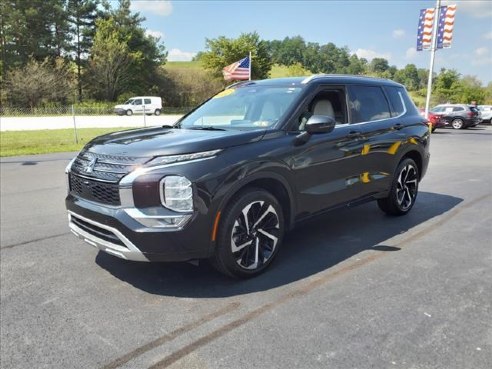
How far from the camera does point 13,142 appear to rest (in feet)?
53.2

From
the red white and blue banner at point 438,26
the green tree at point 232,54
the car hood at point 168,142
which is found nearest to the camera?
the car hood at point 168,142

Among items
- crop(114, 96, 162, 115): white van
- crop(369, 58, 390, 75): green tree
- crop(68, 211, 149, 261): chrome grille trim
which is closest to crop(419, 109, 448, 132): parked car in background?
crop(114, 96, 162, 115): white van

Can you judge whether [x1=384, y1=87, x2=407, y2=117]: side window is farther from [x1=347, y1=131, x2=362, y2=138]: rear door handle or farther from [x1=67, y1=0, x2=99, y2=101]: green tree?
[x1=67, y1=0, x2=99, y2=101]: green tree

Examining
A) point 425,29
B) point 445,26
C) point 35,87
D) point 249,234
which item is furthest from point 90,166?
point 35,87

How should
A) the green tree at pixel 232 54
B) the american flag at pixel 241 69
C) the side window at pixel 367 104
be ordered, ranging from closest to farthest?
the side window at pixel 367 104 → the american flag at pixel 241 69 → the green tree at pixel 232 54

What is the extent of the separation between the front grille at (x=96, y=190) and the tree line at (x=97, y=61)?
144 ft

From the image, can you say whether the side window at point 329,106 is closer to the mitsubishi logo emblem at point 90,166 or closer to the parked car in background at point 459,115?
the mitsubishi logo emblem at point 90,166

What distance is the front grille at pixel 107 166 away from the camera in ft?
10.9

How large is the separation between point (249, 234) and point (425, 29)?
2511cm

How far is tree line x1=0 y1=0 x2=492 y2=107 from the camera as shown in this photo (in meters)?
44.9

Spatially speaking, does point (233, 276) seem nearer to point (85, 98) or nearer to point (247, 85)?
point (247, 85)

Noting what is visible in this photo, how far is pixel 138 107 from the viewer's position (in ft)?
139

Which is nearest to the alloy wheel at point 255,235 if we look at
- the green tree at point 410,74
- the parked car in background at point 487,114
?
the parked car in background at point 487,114

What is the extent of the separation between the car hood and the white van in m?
37.9
